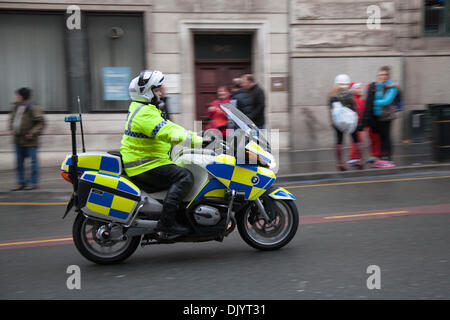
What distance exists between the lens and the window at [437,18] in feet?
49.3

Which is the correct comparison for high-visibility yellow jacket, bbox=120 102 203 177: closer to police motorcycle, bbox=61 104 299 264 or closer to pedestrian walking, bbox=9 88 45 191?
police motorcycle, bbox=61 104 299 264

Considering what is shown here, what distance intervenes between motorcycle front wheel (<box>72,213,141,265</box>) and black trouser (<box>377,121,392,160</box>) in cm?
672

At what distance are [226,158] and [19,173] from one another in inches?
230

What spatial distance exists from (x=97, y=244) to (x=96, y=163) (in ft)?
2.68

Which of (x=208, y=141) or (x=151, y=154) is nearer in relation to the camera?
(x=208, y=141)

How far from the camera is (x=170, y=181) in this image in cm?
524

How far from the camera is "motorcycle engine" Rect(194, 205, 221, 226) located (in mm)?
5273

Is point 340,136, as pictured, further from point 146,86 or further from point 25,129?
Result: point 146,86

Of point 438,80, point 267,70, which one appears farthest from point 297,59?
point 438,80

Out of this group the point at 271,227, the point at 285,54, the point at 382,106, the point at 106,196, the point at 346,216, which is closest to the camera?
the point at 106,196

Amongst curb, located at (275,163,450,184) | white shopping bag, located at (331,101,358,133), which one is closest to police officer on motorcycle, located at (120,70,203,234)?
curb, located at (275,163,450,184)

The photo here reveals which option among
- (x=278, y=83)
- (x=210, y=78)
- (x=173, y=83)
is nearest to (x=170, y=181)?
(x=173, y=83)

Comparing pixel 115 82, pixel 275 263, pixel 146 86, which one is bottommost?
pixel 275 263

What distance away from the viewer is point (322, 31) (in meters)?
14.4
